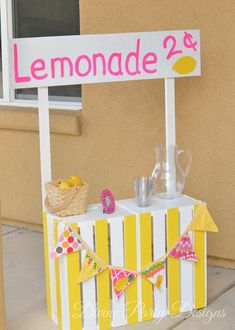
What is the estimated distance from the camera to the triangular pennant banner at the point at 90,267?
329cm

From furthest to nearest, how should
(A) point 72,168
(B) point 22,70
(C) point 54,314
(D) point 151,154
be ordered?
(A) point 72,168 < (D) point 151,154 < (C) point 54,314 < (B) point 22,70

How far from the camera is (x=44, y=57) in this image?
332 centimetres

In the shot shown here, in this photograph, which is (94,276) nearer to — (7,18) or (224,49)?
(224,49)

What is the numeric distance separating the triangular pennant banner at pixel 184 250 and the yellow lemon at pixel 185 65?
814mm

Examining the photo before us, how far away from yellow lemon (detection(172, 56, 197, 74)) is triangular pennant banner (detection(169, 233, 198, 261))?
81 cm

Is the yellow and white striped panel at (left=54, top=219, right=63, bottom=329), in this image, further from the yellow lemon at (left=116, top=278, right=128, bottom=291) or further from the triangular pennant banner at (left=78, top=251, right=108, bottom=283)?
the yellow lemon at (left=116, top=278, right=128, bottom=291)

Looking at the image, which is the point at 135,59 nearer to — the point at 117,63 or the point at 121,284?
the point at 117,63

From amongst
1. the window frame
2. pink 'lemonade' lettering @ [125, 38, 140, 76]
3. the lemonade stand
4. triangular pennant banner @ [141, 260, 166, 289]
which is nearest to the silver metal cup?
the lemonade stand

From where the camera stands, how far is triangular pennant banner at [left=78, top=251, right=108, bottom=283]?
3.29 meters

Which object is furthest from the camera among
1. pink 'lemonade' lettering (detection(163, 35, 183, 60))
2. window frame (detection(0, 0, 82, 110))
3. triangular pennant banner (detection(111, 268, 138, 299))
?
window frame (detection(0, 0, 82, 110))

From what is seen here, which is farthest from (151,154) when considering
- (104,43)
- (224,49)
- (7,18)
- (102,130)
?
(7,18)

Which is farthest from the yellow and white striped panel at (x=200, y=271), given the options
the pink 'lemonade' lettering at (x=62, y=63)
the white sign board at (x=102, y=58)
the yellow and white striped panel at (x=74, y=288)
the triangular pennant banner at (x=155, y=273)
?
the pink 'lemonade' lettering at (x=62, y=63)

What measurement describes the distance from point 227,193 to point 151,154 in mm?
515

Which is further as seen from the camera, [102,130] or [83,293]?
[102,130]
